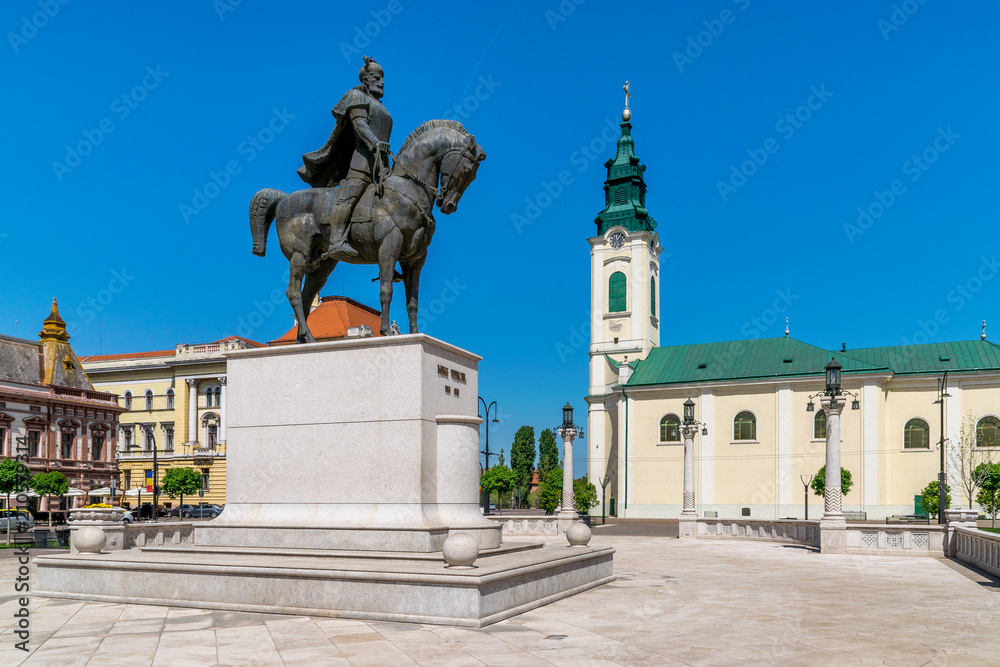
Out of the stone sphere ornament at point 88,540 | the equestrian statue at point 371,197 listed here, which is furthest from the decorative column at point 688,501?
the stone sphere ornament at point 88,540

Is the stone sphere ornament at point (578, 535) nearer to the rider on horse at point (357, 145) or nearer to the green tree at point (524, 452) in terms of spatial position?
the rider on horse at point (357, 145)

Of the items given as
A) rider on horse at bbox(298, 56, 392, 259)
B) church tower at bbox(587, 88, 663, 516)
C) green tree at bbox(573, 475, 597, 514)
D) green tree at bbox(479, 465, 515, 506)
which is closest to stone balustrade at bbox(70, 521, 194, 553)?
rider on horse at bbox(298, 56, 392, 259)

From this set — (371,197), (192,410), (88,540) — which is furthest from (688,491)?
(192,410)

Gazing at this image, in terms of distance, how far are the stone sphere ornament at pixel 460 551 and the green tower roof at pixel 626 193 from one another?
60.7 m

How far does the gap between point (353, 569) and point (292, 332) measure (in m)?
49.4

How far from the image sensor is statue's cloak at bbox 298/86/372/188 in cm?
1248

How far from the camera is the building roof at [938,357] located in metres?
53.4

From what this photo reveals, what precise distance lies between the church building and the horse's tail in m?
43.4

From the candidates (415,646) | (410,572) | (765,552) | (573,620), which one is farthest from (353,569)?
(765,552)

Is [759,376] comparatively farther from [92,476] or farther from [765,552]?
[92,476]

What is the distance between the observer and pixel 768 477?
55969 mm

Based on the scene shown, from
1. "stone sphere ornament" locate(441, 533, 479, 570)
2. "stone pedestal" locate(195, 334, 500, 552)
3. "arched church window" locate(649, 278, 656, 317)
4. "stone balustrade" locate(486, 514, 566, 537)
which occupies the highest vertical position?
"arched church window" locate(649, 278, 656, 317)

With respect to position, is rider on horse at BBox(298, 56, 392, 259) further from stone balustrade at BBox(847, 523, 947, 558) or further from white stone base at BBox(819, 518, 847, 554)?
stone balustrade at BBox(847, 523, 947, 558)

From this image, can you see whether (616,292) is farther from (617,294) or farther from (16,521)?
(16,521)
